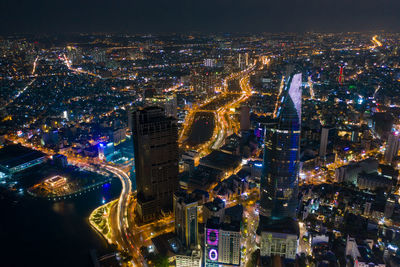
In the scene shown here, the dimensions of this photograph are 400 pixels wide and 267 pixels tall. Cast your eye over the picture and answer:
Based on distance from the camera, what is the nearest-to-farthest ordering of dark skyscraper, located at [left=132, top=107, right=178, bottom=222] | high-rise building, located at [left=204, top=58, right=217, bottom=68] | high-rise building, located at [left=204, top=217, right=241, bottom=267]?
high-rise building, located at [left=204, top=217, right=241, bottom=267] < dark skyscraper, located at [left=132, top=107, right=178, bottom=222] < high-rise building, located at [left=204, top=58, right=217, bottom=68]

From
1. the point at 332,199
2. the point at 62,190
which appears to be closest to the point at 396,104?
the point at 332,199

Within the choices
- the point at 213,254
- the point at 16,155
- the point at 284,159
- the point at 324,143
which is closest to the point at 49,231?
the point at 213,254

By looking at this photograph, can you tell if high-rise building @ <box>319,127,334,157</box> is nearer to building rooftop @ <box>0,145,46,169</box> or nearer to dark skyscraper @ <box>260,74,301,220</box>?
dark skyscraper @ <box>260,74,301,220</box>

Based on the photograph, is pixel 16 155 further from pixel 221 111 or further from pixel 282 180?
pixel 221 111

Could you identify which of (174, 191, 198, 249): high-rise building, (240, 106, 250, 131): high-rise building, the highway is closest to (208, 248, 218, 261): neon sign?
(174, 191, 198, 249): high-rise building

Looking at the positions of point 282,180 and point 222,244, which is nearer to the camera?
point 222,244

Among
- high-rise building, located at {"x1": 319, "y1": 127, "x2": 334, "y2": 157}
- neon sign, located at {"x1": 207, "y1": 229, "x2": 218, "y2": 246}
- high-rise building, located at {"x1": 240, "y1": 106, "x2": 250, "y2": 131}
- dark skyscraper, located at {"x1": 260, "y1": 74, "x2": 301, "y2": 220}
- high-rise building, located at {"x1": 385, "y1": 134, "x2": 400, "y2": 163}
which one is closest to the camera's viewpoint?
neon sign, located at {"x1": 207, "y1": 229, "x2": 218, "y2": 246}
